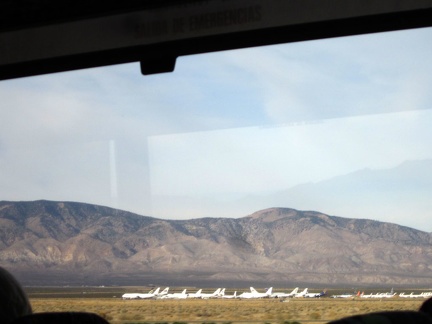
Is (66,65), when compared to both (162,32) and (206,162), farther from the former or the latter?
(206,162)

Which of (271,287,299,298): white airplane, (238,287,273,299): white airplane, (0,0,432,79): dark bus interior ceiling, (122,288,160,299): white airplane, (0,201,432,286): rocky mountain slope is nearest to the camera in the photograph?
(0,0,432,79): dark bus interior ceiling

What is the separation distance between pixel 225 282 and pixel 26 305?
1.80m

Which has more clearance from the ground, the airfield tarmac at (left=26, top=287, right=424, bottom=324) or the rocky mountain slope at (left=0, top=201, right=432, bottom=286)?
the rocky mountain slope at (left=0, top=201, right=432, bottom=286)

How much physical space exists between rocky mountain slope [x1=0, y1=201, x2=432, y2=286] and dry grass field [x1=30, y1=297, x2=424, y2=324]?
0.43 ft

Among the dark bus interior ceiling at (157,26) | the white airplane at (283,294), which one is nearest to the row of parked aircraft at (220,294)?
the white airplane at (283,294)

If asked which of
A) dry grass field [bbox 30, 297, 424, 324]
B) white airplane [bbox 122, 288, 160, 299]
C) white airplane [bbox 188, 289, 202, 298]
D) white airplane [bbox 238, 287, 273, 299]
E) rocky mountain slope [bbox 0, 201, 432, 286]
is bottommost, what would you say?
dry grass field [bbox 30, 297, 424, 324]

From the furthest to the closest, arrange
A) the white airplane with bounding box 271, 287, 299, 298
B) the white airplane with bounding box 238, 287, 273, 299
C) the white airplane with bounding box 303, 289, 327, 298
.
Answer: the white airplane with bounding box 238, 287, 273, 299 < the white airplane with bounding box 271, 287, 299, 298 < the white airplane with bounding box 303, 289, 327, 298

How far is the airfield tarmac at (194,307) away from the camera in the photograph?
3430 mm

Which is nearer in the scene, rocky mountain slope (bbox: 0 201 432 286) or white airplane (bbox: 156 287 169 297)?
rocky mountain slope (bbox: 0 201 432 286)

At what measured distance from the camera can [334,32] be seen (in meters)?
3.15

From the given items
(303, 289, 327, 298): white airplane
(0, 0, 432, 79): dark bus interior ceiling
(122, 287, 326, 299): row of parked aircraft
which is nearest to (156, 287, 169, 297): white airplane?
(122, 287, 326, 299): row of parked aircraft

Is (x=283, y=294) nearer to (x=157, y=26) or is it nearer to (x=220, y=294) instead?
(x=220, y=294)

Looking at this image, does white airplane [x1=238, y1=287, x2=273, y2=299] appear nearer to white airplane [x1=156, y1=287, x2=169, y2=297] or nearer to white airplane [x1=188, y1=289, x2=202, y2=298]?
white airplane [x1=188, y1=289, x2=202, y2=298]

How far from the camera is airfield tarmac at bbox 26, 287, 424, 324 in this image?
3.43 m
